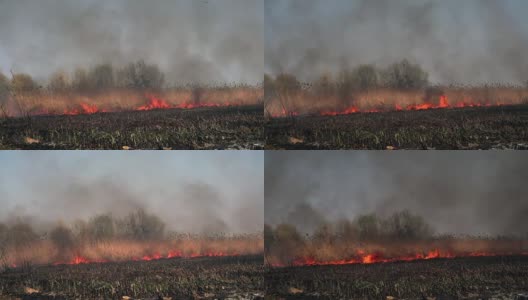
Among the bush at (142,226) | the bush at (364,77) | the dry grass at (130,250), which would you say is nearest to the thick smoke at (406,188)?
the dry grass at (130,250)

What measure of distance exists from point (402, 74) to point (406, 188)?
97 cm

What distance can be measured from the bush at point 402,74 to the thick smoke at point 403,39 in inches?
2.1

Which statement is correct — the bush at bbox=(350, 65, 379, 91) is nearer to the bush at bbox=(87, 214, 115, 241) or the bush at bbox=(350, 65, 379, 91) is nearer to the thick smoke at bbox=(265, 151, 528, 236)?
the thick smoke at bbox=(265, 151, 528, 236)

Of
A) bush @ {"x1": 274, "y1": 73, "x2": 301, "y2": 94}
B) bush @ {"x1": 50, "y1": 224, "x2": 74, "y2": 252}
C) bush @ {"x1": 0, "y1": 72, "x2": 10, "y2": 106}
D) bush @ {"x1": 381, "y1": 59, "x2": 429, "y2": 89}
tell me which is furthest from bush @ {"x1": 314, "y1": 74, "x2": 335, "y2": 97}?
bush @ {"x1": 0, "y1": 72, "x2": 10, "y2": 106}

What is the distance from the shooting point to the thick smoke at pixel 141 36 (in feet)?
15.4

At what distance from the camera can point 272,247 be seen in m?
4.73

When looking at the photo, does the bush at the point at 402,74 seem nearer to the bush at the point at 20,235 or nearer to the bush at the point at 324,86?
the bush at the point at 324,86

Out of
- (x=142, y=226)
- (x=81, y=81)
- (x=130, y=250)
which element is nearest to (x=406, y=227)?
(x=142, y=226)

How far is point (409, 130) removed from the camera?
4719 millimetres

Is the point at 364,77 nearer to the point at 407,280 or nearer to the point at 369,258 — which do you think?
the point at 369,258

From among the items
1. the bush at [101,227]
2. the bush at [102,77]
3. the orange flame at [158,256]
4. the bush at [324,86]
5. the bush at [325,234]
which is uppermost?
the bush at [102,77]

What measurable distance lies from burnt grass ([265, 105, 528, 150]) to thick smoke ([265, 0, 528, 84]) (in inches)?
12.3

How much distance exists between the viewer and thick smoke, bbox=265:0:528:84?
4.73 metres

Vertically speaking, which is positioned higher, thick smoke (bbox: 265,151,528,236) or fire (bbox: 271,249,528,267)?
thick smoke (bbox: 265,151,528,236)
